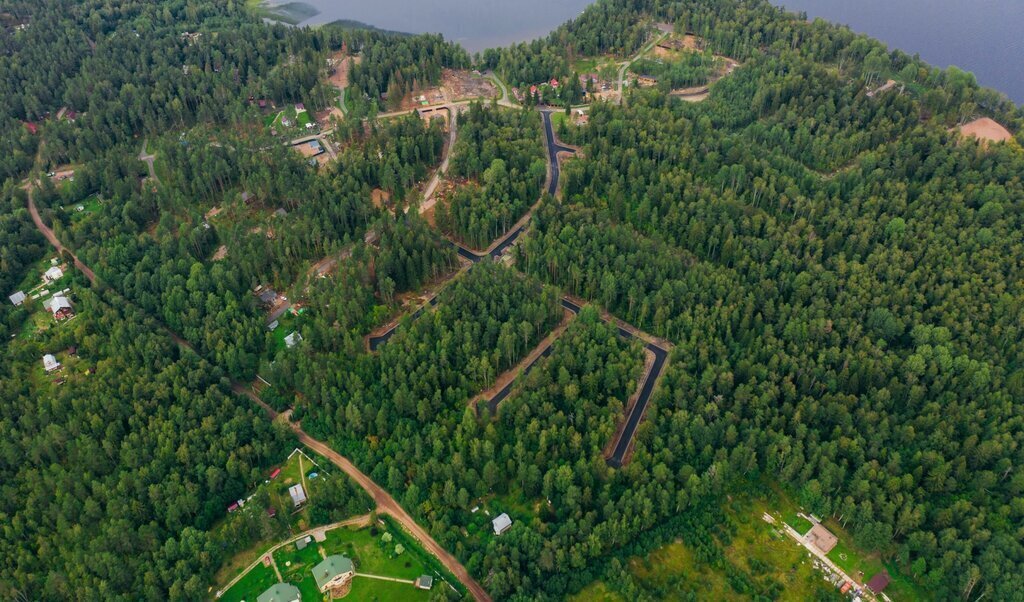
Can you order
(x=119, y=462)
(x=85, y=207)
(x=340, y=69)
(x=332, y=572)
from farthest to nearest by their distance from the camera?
(x=340, y=69), (x=85, y=207), (x=119, y=462), (x=332, y=572)

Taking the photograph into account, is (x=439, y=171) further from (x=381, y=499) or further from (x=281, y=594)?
(x=281, y=594)

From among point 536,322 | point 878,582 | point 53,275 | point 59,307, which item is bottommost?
point 53,275

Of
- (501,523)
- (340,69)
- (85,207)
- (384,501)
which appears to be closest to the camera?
(501,523)

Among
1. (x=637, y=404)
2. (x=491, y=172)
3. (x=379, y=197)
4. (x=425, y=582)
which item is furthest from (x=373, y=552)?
(x=491, y=172)

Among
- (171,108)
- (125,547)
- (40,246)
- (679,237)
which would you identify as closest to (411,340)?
(125,547)

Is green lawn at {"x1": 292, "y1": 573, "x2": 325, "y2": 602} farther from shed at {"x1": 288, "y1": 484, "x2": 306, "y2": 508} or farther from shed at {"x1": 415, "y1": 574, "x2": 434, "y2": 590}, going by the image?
shed at {"x1": 415, "y1": 574, "x2": 434, "y2": 590}

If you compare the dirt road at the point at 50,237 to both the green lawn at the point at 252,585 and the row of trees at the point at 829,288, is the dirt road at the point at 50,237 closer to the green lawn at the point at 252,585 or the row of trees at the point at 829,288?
the green lawn at the point at 252,585

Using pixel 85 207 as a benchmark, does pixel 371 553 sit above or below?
below
